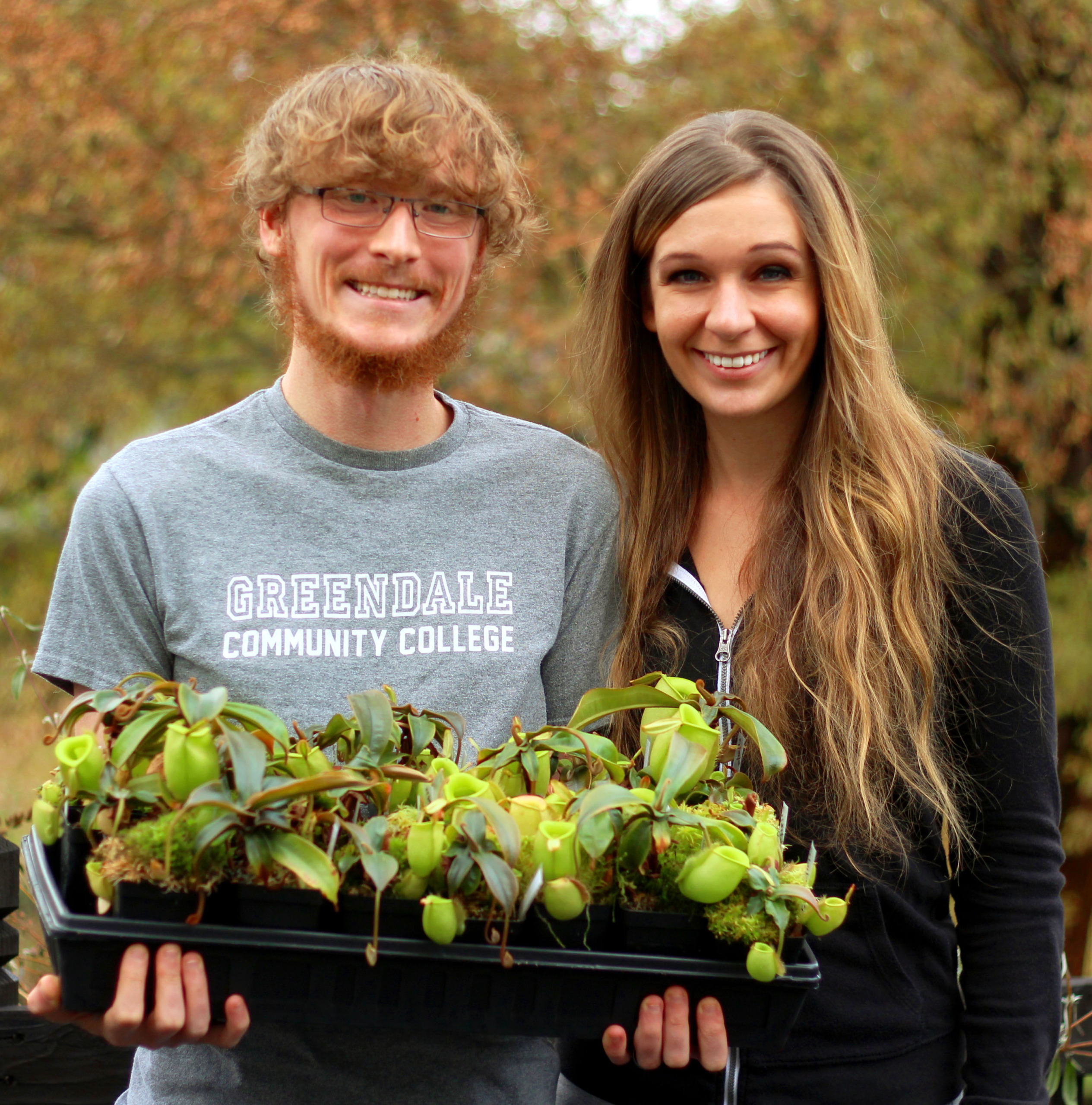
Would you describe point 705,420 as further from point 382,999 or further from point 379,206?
point 382,999

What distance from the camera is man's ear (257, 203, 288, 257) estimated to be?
2010 mm

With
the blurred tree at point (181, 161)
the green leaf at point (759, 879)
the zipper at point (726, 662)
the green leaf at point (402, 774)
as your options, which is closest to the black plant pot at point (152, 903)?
the green leaf at point (402, 774)

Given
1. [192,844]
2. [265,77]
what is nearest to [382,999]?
[192,844]

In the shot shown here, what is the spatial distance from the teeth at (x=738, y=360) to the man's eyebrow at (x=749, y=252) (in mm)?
152

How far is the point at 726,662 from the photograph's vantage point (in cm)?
187

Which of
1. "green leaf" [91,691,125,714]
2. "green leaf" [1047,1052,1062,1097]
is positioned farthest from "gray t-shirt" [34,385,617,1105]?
"green leaf" [1047,1052,1062,1097]

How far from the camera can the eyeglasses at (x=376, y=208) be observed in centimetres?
188

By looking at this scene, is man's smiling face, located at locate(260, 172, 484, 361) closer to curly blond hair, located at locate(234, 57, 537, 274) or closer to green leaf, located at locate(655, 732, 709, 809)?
curly blond hair, located at locate(234, 57, 537, 274)

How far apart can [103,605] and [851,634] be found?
1131mm

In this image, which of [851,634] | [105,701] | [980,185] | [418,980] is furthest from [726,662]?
[980,185]

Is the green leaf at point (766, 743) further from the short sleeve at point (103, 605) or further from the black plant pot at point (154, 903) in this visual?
the short sleeve at point (103, 605)

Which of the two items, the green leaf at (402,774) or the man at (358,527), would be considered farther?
the man at (358,527)

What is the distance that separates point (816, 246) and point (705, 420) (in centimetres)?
38

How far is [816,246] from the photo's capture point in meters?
1.88
